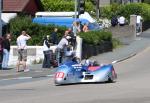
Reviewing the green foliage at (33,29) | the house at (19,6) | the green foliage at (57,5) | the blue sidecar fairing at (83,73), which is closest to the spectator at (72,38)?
the green foliage at (33,29)

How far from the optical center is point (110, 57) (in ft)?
120

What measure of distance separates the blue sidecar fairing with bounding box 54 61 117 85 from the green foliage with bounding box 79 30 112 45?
546 inches

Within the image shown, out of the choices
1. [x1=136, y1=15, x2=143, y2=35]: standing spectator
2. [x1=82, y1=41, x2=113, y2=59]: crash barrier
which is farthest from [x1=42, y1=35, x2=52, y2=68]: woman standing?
[x1=136, y1=15, x2=143, y2=35]: standing spectator

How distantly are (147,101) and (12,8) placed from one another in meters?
36.3

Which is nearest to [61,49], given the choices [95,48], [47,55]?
[47,55]

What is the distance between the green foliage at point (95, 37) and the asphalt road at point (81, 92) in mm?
10809

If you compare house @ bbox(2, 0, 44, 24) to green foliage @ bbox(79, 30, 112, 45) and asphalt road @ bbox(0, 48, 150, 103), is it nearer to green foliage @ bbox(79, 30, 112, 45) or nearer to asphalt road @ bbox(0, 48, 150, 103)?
green foliage @ bbox(79, 30, 112, 45)

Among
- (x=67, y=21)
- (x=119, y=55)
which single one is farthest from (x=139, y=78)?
(x=67, y=21)

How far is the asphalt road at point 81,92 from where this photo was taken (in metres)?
16.7

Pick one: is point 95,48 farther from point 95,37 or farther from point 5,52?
point 5,52

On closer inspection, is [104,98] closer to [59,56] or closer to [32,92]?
[32,92]

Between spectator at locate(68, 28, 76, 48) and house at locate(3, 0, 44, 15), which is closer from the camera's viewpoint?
spectator at locate(68, 28, 76, 48)

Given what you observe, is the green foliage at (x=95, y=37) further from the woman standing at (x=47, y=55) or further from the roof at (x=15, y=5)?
the roof at (x=15, y=5)

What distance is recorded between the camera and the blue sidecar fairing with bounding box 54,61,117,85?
21.6 meters
